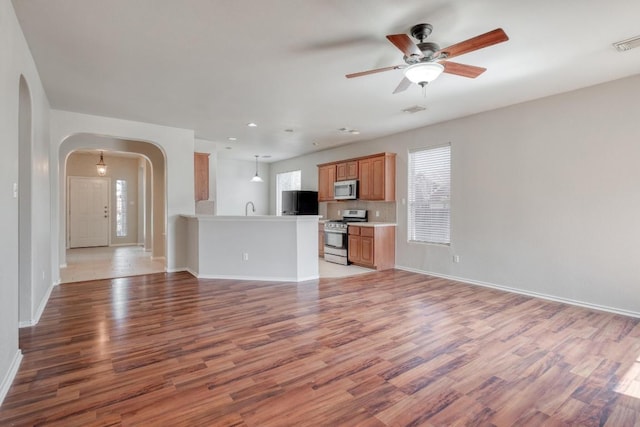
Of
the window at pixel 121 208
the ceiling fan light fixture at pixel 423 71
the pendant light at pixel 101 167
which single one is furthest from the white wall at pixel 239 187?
the ceiling fan light fixture at pixel 423 71

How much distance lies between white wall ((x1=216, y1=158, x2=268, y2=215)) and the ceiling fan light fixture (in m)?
7.66

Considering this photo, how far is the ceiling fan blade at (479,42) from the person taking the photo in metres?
2.22

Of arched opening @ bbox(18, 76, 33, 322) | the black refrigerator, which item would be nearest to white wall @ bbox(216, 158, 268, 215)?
the black refrigerator

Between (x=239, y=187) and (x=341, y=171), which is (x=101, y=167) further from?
(x=341, y=171)

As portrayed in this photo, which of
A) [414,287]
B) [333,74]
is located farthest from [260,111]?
[414,287]

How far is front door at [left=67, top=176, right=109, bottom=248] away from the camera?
927 centimetres

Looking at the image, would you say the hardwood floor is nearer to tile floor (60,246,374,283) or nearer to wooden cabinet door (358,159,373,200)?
tile floor (60,246,374,283)

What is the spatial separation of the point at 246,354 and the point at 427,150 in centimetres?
476

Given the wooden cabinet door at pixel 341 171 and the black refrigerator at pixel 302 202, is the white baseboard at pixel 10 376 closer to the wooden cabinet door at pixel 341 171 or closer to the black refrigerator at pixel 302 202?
the wooden cabinet door at pixel 341 171

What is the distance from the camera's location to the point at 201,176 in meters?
7.14

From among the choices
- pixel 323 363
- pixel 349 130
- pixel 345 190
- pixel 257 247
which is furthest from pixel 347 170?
pixel 323 363

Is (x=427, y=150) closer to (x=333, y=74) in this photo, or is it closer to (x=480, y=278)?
(x=480, y=278)

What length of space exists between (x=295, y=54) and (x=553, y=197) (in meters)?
3.71

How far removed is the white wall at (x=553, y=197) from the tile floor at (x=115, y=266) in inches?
71.5
